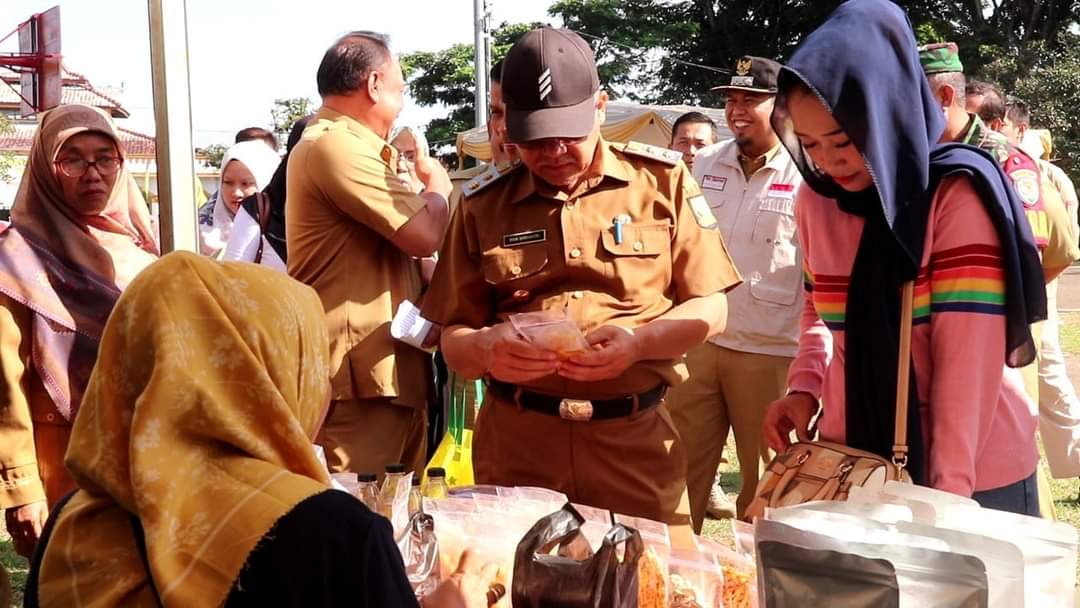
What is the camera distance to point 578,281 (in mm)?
2650

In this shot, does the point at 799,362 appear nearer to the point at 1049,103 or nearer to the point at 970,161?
the point at 970,161

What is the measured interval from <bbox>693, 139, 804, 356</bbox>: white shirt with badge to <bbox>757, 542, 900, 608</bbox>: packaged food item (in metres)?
2.52

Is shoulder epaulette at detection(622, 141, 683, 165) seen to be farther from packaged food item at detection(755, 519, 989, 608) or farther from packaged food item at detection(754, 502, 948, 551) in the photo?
packaged food item at detection(755, 519, 989, 608)

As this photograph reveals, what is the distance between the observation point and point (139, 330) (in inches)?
57.9

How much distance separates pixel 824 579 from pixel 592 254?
1.21 metres

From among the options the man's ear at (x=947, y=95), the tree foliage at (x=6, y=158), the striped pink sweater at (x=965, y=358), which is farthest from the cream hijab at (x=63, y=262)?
the tree foliage at (x=6, y=158)

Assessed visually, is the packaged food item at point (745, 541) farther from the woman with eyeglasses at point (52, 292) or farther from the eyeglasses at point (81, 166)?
the eyeglasses at point (81, 166)

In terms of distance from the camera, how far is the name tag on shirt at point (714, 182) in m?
4.29

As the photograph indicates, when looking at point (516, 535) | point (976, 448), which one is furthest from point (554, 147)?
point (976, 448)

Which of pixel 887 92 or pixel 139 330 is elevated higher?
pixel 887 92

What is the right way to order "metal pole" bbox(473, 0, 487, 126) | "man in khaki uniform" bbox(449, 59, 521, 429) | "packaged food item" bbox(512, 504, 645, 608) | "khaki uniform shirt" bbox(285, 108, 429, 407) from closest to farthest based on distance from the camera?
"packaged food item" bbox(512, 504, 645, 608) → "khaki uniform shirt" bbox(285, 108, 429, 407) → "man in khaki uniform" bbox(449, 59, 521, 429) → "metal pole" bbox(473, 0, 487, 126)

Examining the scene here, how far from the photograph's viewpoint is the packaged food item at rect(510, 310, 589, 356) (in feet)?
7.93

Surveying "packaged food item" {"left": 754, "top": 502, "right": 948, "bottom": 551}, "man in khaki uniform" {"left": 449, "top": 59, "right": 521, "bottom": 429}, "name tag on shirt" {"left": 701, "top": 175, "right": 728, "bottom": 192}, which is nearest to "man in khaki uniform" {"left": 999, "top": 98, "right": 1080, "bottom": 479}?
"name tag on shirt" {"left": 701, "top": 175, "right": 728, "bottom": 192}

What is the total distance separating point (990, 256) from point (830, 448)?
1.63 ft
